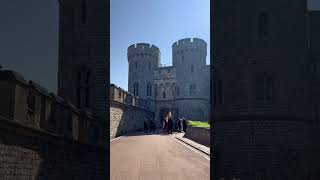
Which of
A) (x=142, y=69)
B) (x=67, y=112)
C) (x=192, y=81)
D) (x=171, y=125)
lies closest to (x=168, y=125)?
(x=171, y=125)

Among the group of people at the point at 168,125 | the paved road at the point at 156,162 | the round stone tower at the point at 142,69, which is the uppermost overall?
the round stone tower at the point at 142,69

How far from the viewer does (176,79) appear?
6794cm

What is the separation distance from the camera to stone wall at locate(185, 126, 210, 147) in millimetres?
28812

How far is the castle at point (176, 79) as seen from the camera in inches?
2598

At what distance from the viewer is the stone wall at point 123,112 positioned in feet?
109
